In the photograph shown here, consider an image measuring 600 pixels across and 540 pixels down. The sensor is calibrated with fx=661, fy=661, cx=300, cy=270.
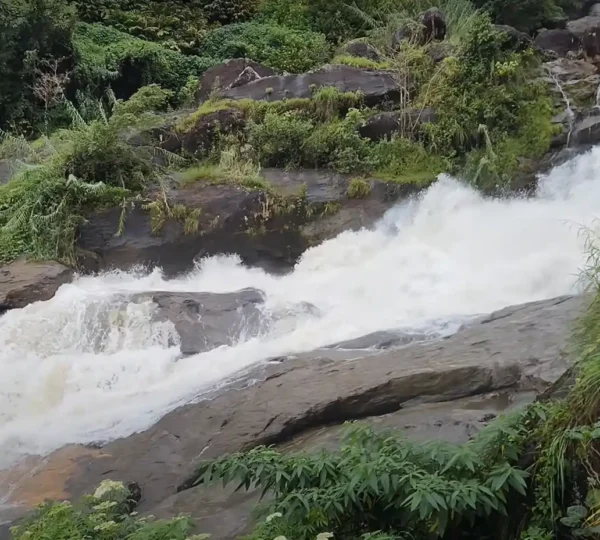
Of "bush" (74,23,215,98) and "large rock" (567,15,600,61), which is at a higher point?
"large rock" (567,15,600,61)

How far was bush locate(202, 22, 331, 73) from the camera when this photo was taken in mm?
16094

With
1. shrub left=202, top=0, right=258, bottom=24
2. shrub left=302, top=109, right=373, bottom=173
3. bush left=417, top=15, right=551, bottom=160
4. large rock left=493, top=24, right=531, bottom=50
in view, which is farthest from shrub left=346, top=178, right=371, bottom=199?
shrub left=202, top=0, right=258, bottom=24

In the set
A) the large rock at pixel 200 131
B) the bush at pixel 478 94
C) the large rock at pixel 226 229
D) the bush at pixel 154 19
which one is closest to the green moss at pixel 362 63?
the bush at pixel 478 94

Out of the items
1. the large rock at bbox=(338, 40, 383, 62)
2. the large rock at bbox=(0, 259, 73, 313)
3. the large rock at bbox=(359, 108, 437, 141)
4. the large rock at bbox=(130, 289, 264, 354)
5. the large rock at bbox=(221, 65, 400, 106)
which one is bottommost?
the large rock at bbox=(0, 259, 73, 313)

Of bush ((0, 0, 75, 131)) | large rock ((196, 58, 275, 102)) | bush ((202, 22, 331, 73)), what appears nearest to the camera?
large rock ((196, 58, 275, 102))

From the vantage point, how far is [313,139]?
11109 millimetres

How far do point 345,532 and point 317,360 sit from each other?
3104 mm

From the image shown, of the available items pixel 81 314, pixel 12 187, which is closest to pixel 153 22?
pixel 12 187

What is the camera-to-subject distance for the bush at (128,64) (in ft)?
51.7

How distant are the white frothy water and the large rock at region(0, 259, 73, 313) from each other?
245mm

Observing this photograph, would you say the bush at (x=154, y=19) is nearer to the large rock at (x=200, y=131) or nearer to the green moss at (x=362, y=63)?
the green moss at (x=362, y=63)

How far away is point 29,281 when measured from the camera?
8742 mm

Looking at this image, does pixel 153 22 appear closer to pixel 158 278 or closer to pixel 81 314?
pixel 158 278

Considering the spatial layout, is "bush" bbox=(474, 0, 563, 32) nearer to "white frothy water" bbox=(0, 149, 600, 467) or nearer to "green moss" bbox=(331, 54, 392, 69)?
"green moss" bbox=(331, 54, 392, 69)
